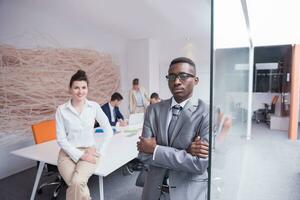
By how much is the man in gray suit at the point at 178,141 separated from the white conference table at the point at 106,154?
36.0 inches

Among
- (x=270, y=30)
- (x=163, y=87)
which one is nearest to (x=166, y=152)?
(x=270, y=30)

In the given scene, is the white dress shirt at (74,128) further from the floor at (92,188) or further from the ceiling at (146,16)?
Result: the ceiling at (146,16)

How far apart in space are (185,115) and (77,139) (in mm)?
1378

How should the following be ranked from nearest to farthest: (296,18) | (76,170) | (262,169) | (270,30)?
(76,170)
(296,18)
(270,30)
(262,169)

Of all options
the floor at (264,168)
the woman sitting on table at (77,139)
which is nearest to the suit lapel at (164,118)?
the floor at (264,168)

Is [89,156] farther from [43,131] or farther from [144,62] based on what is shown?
[144,62]

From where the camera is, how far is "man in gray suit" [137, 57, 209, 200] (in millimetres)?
866

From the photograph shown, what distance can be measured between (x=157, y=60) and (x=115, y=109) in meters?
2.30

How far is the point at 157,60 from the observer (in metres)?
5.33

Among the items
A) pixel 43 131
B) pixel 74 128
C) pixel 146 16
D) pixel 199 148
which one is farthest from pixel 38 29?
pixel 199 148

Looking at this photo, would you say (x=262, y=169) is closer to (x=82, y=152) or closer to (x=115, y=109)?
(x=115, y=109)

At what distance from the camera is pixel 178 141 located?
3.06ft

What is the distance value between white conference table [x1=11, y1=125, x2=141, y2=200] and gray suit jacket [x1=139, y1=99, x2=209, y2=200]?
3.03 feet

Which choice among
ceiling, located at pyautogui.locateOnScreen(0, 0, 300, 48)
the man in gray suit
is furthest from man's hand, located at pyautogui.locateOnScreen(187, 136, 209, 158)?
ceiling, located at pyautogui.locateOnScreen(0, 0, 300, 48)
